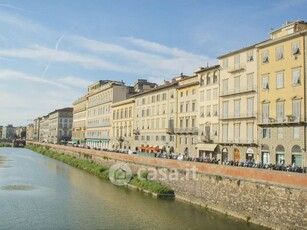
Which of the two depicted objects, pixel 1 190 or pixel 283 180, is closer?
pixel 283 180

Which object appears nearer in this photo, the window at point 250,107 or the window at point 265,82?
the window at point 265,82

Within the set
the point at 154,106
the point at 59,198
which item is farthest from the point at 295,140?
the point at 154,106

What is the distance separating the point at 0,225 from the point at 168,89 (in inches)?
1404

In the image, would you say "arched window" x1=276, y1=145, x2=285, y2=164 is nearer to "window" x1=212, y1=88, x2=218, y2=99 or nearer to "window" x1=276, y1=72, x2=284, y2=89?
"window" x1=276, y1=72, x2=284, y2=89

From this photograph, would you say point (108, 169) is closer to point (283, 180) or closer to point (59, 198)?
point (59, 198)

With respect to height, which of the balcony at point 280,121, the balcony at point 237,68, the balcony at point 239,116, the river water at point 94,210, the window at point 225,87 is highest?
the balcony at point 237,68

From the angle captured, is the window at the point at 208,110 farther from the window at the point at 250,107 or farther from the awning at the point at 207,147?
the window at the point at 250,107

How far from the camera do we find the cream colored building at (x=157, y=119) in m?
54.5

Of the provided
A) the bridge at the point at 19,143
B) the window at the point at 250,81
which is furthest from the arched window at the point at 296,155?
the bridge at the point at 19,143

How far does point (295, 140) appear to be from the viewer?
34125 mm

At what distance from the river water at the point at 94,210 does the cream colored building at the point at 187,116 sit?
1428 cm

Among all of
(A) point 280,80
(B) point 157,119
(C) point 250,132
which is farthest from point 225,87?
(B) point 157,119

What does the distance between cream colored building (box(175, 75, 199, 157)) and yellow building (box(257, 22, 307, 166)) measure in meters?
12.3

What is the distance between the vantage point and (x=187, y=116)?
168 feet
